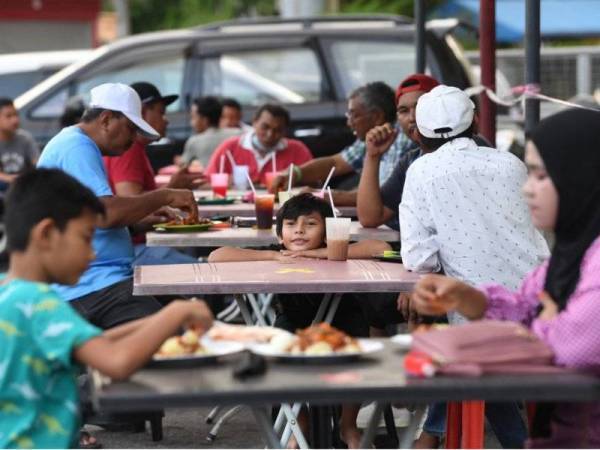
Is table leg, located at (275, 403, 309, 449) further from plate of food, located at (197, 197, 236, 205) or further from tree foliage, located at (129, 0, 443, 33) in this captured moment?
tree foliage, located at (129, 0, 443, 33)

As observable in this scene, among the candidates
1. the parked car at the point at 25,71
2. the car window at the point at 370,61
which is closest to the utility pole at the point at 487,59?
the car window at the point at 370,61

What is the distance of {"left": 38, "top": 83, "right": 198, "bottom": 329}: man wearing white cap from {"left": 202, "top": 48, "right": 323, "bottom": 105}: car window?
6525 mm

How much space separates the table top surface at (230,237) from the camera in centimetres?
687

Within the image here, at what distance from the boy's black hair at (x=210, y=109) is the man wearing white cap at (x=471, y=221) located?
6174 mm

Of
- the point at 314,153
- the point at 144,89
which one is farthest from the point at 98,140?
the point at 314,153

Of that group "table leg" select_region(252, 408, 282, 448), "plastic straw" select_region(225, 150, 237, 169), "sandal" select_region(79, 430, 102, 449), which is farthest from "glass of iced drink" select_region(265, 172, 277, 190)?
"table leg" select_region(252, 408, 282, 448)

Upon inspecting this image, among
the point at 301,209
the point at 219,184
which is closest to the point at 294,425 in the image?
the point at 301,209

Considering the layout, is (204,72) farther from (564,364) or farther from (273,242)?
(564,364)

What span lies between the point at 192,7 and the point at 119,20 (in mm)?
2395

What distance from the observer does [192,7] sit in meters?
34.3

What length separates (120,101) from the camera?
6551 mm

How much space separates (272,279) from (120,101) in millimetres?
1399

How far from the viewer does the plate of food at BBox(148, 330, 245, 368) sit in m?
3.86

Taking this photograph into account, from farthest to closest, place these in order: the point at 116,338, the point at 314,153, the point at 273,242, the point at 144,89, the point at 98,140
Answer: the point at 314,153 → the point at 144,89 → the point at 273,242 → the point at 98,140 → the point at 116,338
